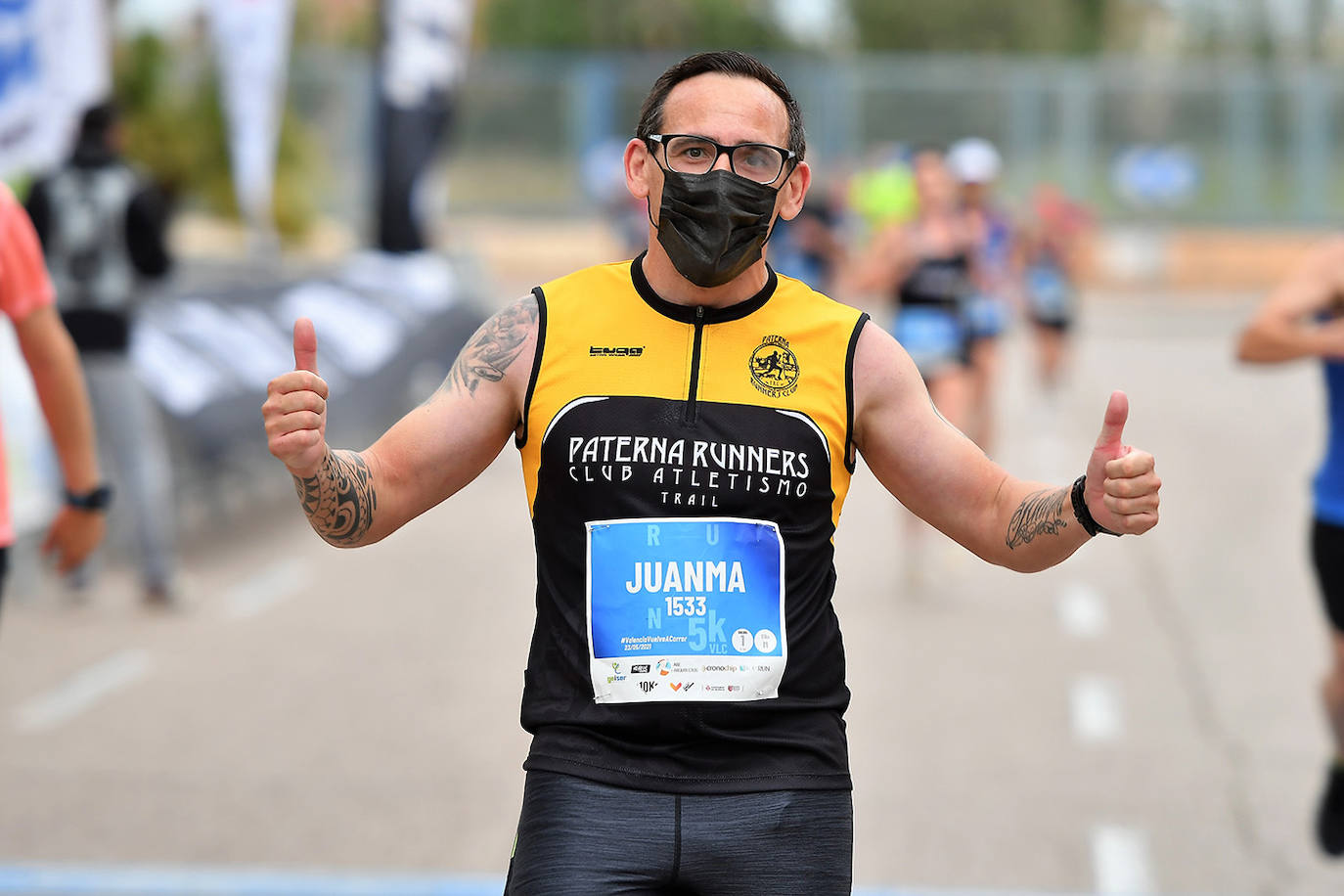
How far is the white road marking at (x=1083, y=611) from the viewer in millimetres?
8789

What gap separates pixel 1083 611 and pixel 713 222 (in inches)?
268

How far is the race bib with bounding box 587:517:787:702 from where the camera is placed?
285cm

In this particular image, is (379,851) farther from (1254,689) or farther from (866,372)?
(1254,689)

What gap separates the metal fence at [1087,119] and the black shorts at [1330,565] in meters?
28.5

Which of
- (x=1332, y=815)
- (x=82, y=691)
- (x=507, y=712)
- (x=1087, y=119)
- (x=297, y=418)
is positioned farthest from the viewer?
(x=1087, y=119)

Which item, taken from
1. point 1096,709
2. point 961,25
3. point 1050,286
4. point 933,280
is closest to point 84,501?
point 1096,709

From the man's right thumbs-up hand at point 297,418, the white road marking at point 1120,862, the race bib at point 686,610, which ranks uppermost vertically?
the man's right thumbs-up hand at point 297,418

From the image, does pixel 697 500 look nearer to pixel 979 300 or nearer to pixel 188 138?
pixel 979 300

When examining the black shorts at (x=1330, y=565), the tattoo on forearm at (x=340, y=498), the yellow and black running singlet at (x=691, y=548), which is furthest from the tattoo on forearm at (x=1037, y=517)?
the black shorts at (x=1330, y=565)

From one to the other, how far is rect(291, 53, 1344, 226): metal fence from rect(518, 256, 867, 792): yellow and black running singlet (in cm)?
3085

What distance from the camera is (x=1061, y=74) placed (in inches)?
1309

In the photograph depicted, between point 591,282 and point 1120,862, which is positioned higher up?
point 591,282

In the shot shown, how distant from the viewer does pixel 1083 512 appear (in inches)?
111

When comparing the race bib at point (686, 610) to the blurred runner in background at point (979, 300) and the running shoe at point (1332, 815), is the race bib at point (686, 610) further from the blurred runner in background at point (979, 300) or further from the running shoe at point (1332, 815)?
the blurred runner in background at point (979, 300)
